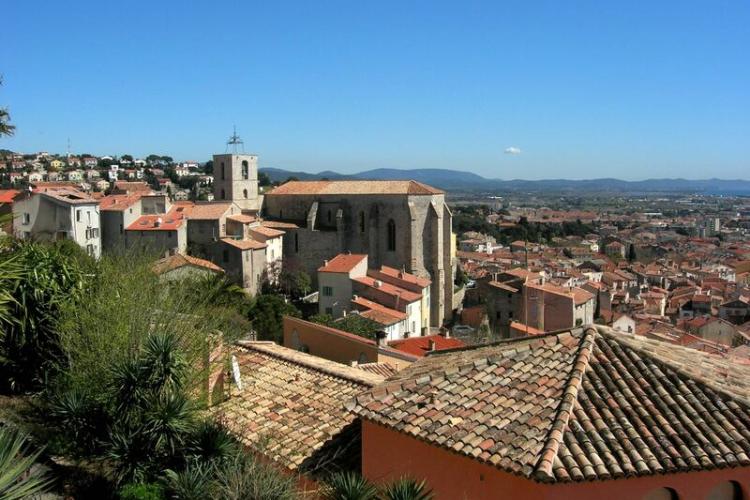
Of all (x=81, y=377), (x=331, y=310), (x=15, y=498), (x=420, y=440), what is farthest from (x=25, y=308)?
(x=331, y=310)

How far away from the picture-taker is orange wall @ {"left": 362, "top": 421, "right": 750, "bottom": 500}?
21.1ft

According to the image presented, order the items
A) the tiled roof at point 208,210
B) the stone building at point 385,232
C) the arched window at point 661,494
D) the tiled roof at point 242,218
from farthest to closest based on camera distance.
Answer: the stone building at point 385,232 < the tiled roof at point 242,218 < the tiled roof at point 208,210 < the arched window at point 661,494

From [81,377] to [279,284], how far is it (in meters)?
36.0

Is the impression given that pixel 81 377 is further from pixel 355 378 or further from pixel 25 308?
pixel 355 378

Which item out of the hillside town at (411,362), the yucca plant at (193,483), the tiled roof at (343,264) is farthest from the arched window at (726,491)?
the tiled roof at (343,264)

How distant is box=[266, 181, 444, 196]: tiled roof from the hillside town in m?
0.20

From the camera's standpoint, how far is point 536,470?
6.24m

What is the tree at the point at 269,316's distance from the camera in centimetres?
3288

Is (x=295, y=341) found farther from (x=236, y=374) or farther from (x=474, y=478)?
(x=474, y=478)

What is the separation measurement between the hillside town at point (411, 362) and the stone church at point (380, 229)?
4.4 inches

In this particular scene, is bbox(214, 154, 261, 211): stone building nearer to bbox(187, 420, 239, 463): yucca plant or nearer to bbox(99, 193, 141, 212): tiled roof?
bbox(99, 193, 141, 212): tiled roof

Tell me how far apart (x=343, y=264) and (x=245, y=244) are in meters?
6.62

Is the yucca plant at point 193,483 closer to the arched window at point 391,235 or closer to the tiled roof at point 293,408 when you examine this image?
the tiled roof at point 293,408

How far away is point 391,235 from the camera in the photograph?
47875 millimetres
